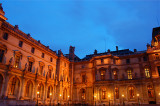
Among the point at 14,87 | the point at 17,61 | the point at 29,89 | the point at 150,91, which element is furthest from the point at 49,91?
the point at 150,91

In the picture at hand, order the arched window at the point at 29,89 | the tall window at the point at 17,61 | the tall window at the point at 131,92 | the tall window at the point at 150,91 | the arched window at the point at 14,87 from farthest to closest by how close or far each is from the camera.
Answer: the tall window at the point at 131,92, the tall window at the point at 150,91, the arched window at the point at 29,89, the tall window at the point at 17,61, the arched window at the point at 14,87

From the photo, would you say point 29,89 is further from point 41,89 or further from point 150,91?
point 150,91

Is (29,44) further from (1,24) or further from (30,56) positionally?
(1,24)

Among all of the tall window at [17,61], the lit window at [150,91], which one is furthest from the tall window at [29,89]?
the lit window at [150,91]

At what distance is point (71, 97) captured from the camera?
51000mm

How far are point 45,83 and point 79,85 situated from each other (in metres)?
16.1

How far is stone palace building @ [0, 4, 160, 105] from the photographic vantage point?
100 ft

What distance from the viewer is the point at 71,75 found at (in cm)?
5375

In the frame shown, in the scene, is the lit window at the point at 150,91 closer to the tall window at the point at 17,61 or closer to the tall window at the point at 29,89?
the tall window at the point at 29,89

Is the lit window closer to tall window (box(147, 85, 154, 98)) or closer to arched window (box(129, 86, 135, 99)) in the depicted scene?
tall window (box(147, 85, 154, 98))

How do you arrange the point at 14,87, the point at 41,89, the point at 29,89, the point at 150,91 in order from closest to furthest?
the point at 14,87, the point at 29,89, the point at 41,89, the point at 150,91

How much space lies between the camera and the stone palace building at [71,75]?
3052 centimetres

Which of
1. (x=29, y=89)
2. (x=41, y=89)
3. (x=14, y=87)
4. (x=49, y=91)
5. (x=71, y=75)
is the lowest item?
(x=49, y=91)

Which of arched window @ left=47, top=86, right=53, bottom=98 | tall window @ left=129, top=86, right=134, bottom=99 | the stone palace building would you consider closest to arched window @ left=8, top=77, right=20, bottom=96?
the stone palace building
